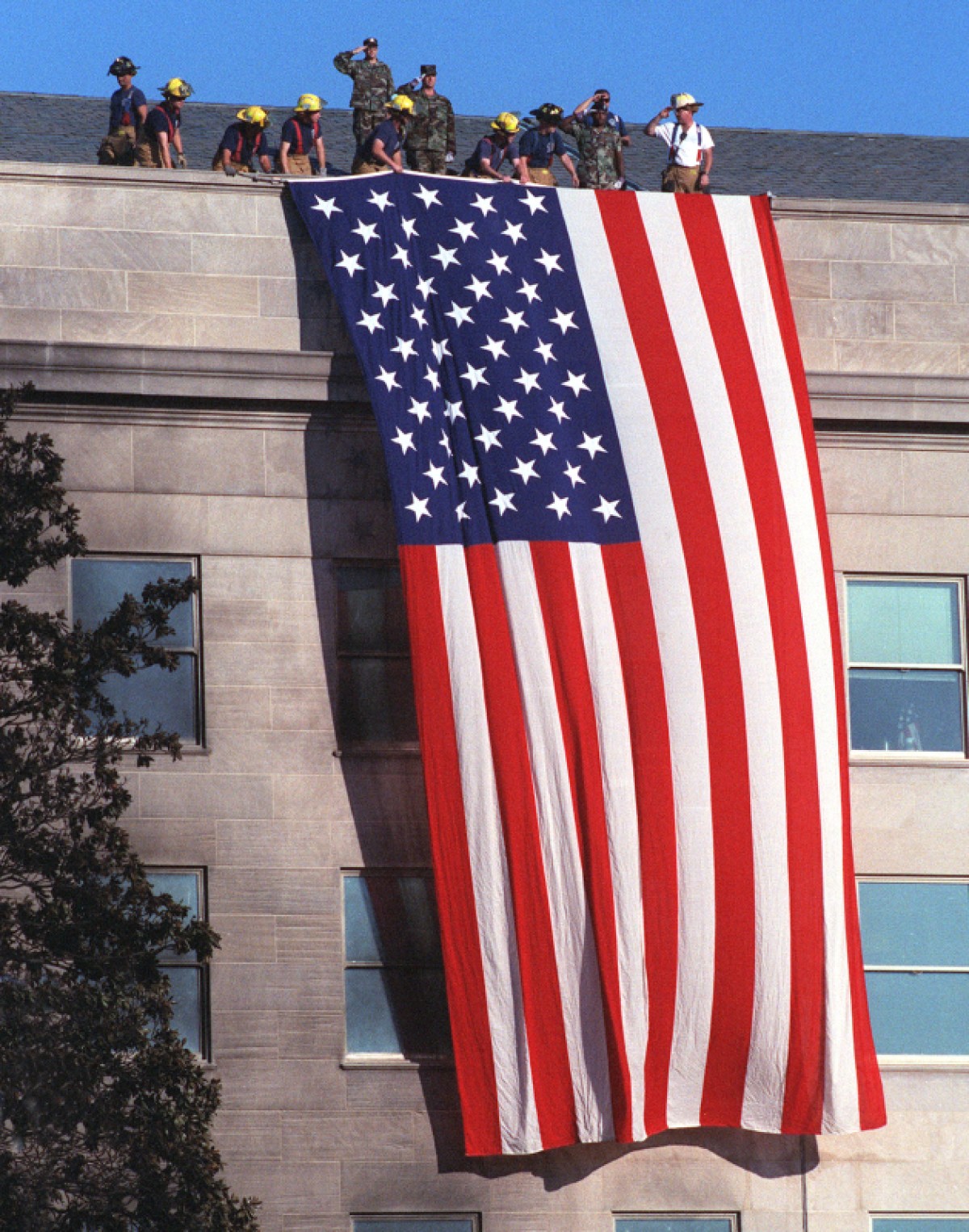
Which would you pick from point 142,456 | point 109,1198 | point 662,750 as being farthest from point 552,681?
point 109,1198

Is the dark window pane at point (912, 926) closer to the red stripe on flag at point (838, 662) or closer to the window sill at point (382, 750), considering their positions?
the red stripe on flag at point (838, 662)

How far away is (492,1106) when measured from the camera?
22453 millimetres

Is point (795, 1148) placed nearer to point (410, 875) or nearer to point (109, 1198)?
point (410, 875)

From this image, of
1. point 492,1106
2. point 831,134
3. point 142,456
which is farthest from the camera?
point 831,134

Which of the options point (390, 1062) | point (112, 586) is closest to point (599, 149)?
point (112, 586)

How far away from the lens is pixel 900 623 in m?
25.0

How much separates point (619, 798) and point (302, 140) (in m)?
9.31

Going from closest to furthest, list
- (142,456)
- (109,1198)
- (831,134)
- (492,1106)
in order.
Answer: (109,1198)
(492,1106)
(142,456)
(831,134)

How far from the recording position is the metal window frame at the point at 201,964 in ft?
74.9

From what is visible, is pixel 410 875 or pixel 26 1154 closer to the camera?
pixel 26 1154

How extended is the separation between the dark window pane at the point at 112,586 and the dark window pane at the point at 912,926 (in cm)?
788

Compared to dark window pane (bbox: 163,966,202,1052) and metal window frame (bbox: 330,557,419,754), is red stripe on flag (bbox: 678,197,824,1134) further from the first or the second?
dark window pane (bbox: 163,966,202,1052)

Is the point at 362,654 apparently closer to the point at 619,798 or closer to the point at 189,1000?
the point at 619,798

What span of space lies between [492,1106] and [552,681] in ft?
14.3
